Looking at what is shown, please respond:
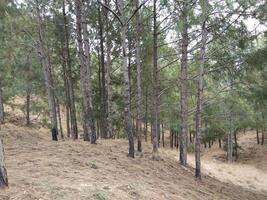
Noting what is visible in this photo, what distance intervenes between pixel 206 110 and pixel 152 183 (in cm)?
1430

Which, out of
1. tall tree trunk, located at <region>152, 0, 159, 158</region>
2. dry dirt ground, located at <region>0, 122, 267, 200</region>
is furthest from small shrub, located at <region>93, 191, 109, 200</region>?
tall tree trunk, located at <region>152, 0, 159, 158</region>

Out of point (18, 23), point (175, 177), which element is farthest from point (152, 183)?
point (18, 23)

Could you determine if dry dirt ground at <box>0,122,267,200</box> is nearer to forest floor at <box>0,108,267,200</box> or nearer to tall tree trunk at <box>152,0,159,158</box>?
forest floor at <box>0,108,267,200</box>

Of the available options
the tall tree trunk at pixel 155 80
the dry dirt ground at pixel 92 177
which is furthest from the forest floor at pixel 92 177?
the tall tree trunk at pixel 155 80

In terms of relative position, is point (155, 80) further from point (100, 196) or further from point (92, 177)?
point (100, 196)

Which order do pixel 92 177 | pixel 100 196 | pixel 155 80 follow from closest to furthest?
pixel 100 196 < pixel 92 177 < pixel 155 80

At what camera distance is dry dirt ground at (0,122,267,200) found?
6.10m

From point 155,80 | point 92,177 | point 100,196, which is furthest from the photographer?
point 155,80

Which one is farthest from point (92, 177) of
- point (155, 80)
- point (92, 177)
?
point (155, 80)

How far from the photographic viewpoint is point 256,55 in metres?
11.6

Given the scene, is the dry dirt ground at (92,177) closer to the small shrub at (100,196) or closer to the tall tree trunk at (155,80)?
the small shrub at (100,196)

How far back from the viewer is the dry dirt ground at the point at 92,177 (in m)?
6.10

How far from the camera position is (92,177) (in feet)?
24.9

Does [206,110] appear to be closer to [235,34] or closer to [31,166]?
[235,34]
